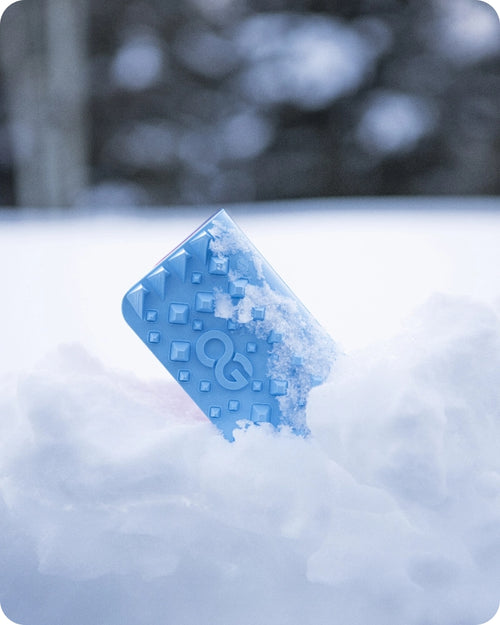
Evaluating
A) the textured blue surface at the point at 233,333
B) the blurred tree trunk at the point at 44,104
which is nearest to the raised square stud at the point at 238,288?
the textured blue surface at the point at 233,333

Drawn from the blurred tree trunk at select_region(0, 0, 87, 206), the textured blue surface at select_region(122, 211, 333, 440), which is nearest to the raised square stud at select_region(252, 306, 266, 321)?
the textured blue surface at select_region(122, 211, 333, 440)

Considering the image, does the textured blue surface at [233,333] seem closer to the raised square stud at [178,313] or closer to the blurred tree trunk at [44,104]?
the raised square stud at [178,313]

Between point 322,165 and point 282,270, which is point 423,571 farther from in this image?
point 322,165

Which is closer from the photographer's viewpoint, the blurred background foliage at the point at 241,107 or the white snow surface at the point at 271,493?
the white snow surface at the point at 271,493

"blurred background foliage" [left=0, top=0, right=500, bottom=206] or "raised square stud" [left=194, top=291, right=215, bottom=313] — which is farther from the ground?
"blurred background foliage" [left=0, top=0, right=500, bottom=206]

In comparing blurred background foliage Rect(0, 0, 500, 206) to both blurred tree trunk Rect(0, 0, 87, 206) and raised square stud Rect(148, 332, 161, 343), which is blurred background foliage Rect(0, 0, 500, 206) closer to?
blurred tree trunk Rect(0, 0, 87, 206)

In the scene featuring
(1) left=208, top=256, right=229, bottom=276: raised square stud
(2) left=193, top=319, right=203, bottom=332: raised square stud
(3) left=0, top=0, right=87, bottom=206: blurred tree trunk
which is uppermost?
(3) left=0, top=0, right=87, bottom=206: blurred tree trunk
